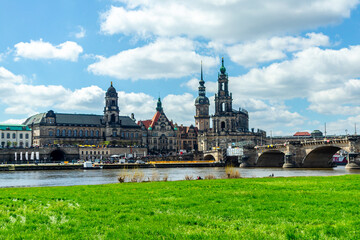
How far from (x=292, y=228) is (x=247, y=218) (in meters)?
1.86

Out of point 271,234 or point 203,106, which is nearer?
point 271,234

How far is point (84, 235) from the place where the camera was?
11.6m

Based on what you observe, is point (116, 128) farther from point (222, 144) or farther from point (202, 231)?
point (202, 231)

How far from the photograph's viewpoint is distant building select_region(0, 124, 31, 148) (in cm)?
14462

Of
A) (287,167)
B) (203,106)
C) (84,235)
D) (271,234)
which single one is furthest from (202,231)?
(203,106)

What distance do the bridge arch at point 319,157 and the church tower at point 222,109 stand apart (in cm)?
7240

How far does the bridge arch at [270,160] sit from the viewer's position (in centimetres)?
11888

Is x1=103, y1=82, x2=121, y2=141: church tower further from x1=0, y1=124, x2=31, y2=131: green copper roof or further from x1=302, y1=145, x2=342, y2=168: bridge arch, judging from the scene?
x1=302, y1=145, x2=342, y2=168: bridge arch

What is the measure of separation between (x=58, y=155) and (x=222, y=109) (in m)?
73.5

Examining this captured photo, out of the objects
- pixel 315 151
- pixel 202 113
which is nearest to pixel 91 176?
pixel 315 151

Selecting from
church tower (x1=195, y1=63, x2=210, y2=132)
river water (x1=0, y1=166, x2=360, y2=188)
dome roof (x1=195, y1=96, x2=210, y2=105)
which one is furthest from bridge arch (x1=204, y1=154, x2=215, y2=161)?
river water (x1=0, y1=166, x2=360, y2=188)

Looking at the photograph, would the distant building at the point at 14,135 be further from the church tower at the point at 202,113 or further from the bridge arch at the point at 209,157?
the church tower at the point at 202,113

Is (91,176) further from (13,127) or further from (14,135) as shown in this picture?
(13,127)

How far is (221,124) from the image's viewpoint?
17775cm
